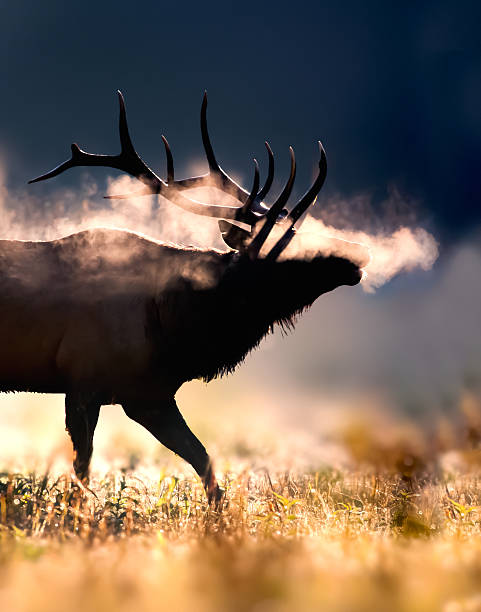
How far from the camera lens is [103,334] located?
4.47m

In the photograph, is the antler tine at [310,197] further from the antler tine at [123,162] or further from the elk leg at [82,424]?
the elk leg at [82,424]

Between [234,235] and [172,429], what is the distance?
1.57 meters

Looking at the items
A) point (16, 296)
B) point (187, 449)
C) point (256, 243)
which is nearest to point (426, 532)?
point (187, 449)

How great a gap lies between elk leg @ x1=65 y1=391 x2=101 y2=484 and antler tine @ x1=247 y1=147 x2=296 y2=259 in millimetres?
1612

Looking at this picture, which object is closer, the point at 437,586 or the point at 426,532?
the point at 437,586

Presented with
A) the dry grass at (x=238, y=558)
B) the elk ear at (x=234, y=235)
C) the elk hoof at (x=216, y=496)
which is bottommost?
the dry grass at (x=238, y=558)

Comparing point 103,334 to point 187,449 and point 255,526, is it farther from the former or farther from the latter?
point 255,526

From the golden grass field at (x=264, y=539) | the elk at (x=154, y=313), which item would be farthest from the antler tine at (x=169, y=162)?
the golden grass field at (x=264, y=539)

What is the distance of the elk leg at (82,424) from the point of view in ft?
14.3

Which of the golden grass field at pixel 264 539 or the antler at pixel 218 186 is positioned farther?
the antler at pixel 218 186

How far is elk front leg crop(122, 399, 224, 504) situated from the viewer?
4.55 m

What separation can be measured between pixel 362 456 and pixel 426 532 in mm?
1327

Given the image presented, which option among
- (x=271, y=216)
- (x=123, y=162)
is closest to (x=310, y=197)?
(x=271, y=216)

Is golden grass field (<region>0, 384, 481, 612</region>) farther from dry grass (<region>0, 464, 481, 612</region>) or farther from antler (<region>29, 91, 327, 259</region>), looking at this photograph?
antler (<region>29, 91, 327, 259</region>)
